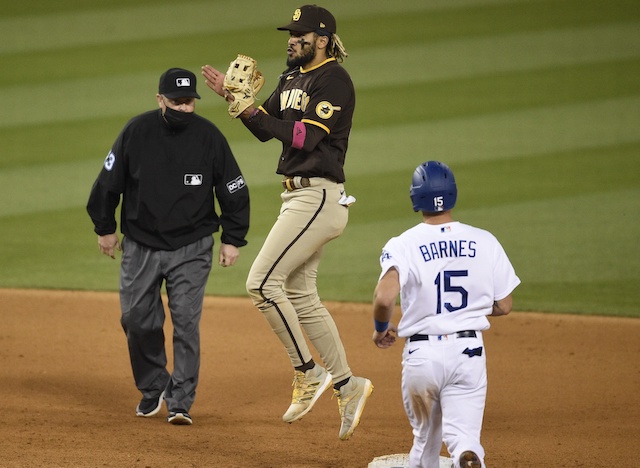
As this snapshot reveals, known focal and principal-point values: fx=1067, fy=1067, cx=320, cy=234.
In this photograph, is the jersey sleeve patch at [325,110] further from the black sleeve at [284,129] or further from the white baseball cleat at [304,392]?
the white baseball cleat at [304,392]

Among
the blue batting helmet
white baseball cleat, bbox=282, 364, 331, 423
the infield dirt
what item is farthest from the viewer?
white baseball cleat, bbox=282, 364, 331, 423

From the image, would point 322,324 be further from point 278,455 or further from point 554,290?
point 554,290

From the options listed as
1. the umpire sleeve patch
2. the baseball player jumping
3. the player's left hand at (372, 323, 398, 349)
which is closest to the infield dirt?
the baseball player jumping

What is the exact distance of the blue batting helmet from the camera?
489 cm

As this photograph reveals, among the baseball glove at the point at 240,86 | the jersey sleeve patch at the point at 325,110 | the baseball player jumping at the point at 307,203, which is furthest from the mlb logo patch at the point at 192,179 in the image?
the jersey sleeve patch at the point at 325,110

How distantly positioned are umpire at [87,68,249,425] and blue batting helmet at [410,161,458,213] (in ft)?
6.55

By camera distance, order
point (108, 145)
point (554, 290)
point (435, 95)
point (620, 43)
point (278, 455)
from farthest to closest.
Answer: point (620, 43)
point (435, 95)
point (108, 145)
point (554, 290)
point (278, 455)

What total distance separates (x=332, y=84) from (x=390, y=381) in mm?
2396

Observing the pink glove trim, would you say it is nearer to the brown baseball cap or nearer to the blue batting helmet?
the brown baseball cap

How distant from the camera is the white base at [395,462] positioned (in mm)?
5621

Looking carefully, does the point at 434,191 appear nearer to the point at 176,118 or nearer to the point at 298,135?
the point at 298,135

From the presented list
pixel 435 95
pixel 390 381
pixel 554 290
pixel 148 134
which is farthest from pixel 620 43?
pixel 148 134

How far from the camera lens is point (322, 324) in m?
6.32

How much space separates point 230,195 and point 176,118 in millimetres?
587
